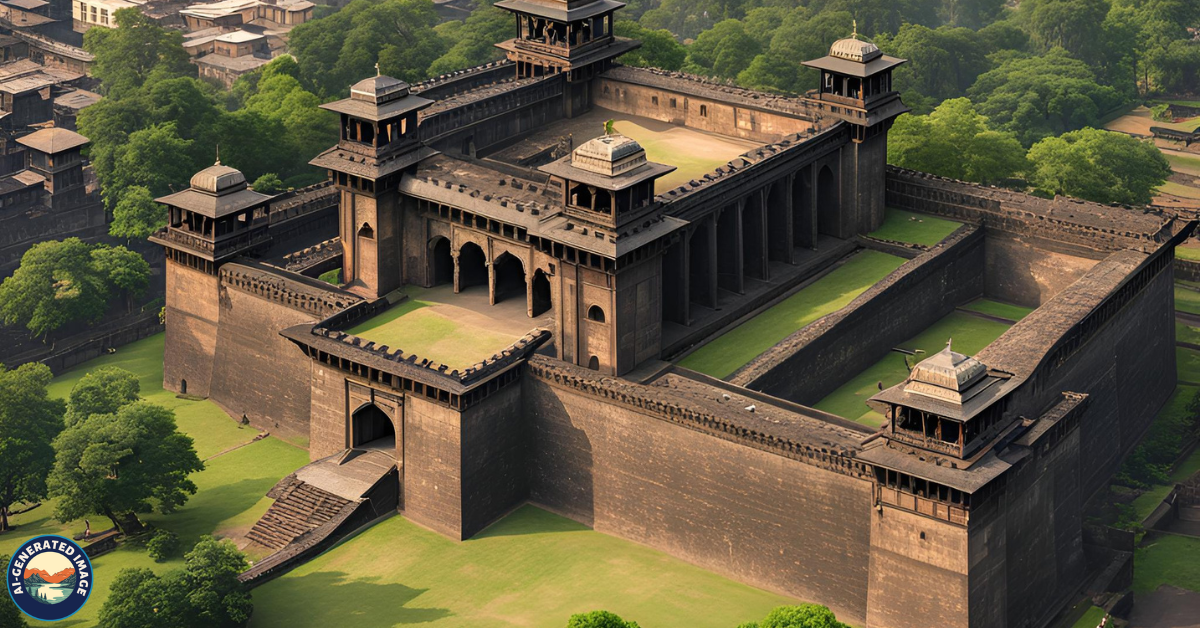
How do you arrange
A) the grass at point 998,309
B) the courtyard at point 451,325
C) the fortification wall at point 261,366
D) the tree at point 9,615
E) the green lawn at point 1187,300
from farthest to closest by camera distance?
the green lawn at point 1187,300 → the grass at point 998,309 → the fortification wall at point 261,366 → the courtyard at point 451,325 → the tree at point 9,615

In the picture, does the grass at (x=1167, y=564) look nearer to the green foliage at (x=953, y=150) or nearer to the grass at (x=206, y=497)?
the green foliage at (x=953, y=150)

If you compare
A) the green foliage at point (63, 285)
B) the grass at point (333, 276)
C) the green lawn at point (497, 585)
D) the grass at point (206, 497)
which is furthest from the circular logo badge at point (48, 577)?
the green foliage at point (63, 285)

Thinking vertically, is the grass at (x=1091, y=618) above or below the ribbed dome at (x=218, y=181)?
below

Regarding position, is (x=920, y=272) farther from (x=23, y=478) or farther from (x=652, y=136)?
(x=23, y=478)

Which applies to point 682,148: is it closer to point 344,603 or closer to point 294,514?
point 294,514

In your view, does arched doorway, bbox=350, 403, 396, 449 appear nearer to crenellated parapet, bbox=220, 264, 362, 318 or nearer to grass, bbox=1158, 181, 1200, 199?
crenellated parapet, bbox=220, 264, 362, 318

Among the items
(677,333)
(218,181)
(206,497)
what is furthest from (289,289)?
(677,333)
